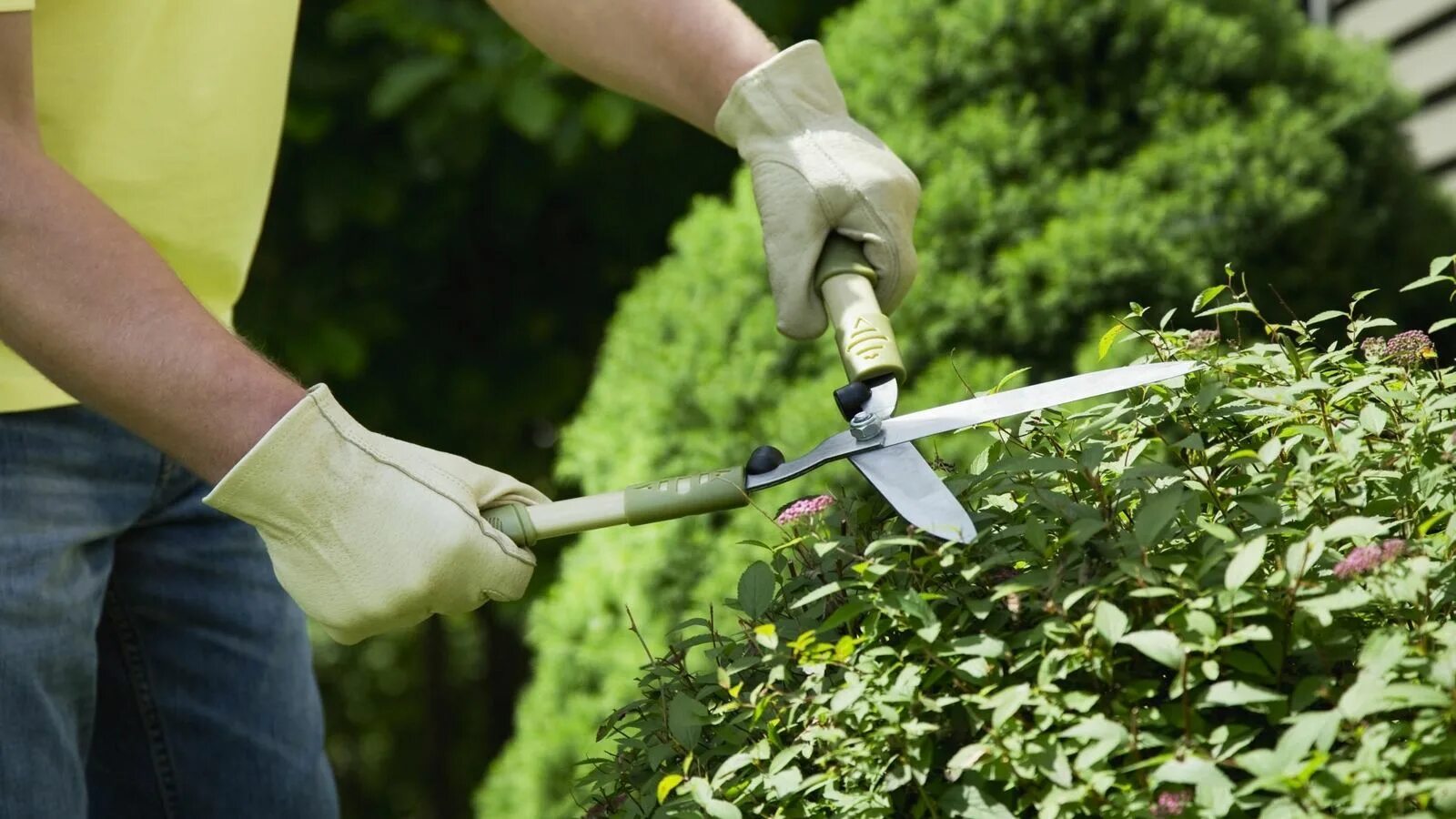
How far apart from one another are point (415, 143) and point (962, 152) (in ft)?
6.82

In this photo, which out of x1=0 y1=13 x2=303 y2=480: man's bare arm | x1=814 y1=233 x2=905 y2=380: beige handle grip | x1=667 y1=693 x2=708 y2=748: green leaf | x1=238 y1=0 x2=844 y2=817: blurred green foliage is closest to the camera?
x1=667 y1=693 x2=708 y2=748: green leaf

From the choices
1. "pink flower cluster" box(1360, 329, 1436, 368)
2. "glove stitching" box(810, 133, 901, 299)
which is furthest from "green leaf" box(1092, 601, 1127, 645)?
"glove stitching" box(810, 133, 901, 299)

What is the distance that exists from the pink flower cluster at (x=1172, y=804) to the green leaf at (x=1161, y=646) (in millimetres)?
91

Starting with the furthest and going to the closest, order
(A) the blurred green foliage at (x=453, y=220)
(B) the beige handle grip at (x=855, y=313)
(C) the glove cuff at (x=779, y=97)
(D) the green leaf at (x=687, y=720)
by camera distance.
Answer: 1. (A) the blurred green foliage at (x=453, y=220)
2. (C) the glove cuff at (x=779, y=97)
3. (B) the beige handle grip at (x=855, y=313)
4. (D) the green leaf at (x=687, y=720)

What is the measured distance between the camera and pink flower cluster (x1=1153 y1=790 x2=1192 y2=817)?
104cm

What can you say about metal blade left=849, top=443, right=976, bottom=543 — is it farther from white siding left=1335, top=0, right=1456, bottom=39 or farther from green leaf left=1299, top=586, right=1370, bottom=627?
white siding left=1335, top=0, right=1456, bottom=39

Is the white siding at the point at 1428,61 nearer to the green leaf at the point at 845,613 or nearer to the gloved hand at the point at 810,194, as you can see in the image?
the gloved hand at the point at 810,194

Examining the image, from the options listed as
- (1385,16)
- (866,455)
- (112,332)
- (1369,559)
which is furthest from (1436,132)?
(112,332)

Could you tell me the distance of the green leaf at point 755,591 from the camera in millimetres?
1335

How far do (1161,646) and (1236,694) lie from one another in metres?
0.06

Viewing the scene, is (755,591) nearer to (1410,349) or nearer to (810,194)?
(810,194)

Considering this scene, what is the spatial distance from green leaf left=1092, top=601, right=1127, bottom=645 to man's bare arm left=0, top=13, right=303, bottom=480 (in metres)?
0.78

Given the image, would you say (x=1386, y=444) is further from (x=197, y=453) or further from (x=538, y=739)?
(x=538, y=739)

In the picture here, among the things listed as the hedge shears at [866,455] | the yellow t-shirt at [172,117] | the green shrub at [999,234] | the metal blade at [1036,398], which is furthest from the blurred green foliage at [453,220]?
the metal blade at [1036,398]
